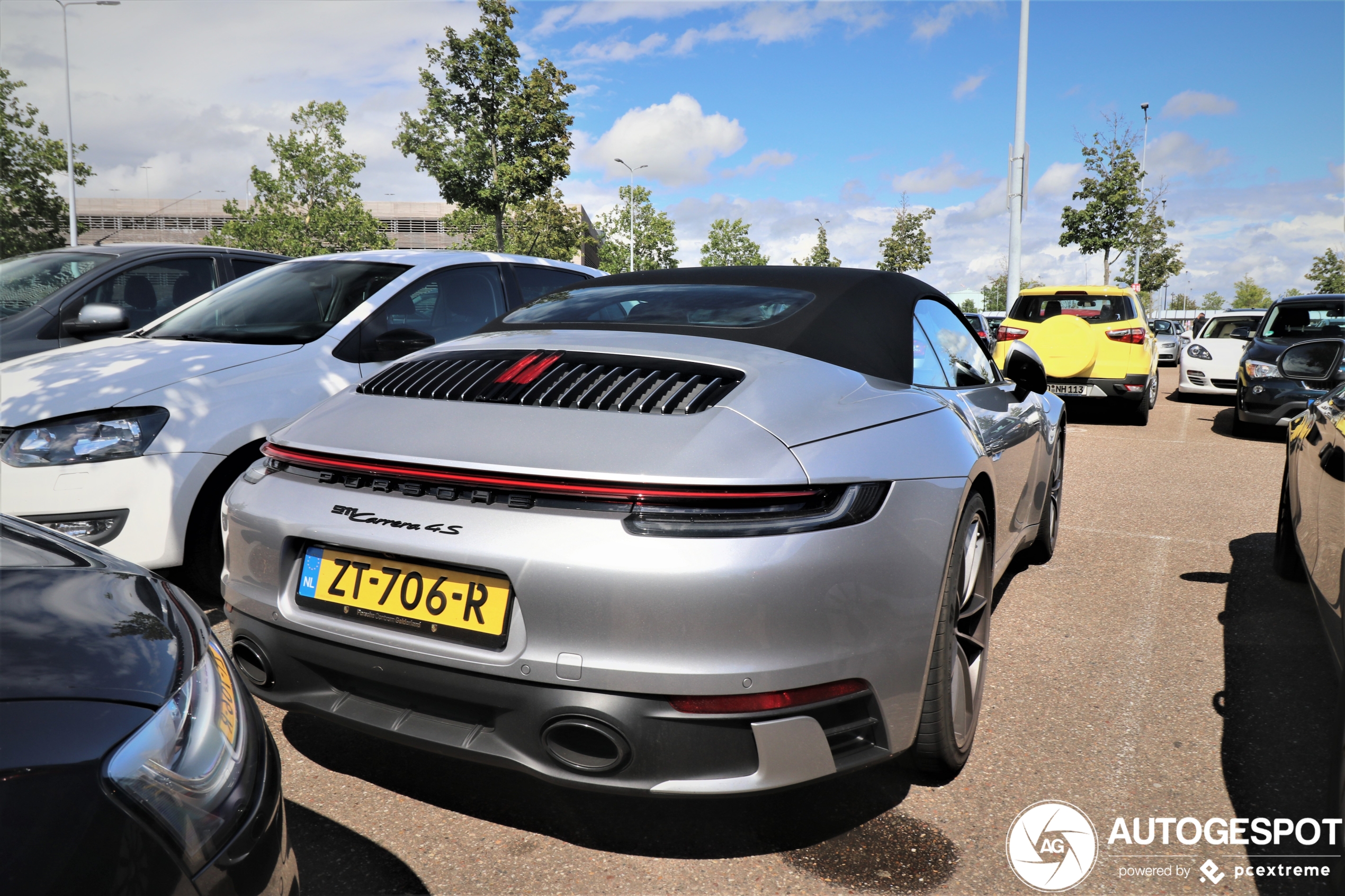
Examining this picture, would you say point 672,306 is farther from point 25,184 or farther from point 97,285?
point 25,184

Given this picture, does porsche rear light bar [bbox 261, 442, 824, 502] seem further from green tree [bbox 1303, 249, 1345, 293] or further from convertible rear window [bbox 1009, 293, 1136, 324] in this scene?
green tree [bbox 1303, 249, 1345, 293]

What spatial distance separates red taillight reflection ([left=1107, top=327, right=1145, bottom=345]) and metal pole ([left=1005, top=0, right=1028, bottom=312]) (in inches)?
207

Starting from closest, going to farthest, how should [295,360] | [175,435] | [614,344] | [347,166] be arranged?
[614,344] < [175,435] < [295,360] < [347,166]

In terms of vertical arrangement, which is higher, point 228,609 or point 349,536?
point 349,536

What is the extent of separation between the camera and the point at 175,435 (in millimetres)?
3482

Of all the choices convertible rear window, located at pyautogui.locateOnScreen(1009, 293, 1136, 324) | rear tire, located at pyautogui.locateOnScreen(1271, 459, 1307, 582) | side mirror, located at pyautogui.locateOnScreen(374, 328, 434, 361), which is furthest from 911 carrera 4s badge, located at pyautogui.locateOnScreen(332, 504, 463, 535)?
convertible rear window, located at pyautogui.locateOnScreen(1009, 293, 1136, 324)

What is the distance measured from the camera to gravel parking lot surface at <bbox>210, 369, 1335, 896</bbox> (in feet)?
6.91

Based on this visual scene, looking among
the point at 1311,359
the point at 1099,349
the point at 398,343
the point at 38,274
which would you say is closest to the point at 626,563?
the point at 398,343

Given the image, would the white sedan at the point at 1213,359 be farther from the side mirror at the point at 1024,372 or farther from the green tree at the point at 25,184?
the green tree at the point at 25,184

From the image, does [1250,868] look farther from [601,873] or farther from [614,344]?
[614,344]

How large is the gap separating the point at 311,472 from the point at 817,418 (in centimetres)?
123

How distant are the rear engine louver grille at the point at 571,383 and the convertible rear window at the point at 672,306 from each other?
414 mm

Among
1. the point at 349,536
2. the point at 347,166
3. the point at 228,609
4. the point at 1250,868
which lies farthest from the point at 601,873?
the point at 347,166

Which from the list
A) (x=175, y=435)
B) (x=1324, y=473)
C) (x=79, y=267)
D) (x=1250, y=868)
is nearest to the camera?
(x=1250, y=868)
